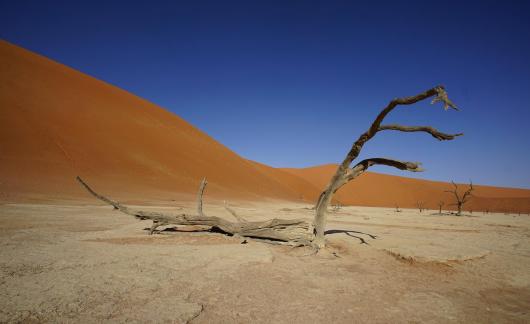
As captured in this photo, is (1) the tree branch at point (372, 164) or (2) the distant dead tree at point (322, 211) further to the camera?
(1) the tree branch at point (372, 164)

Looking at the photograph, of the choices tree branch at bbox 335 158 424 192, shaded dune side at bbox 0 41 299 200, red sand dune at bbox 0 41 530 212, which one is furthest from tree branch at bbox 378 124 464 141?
shaded dune side at bbox 0 41 299 200

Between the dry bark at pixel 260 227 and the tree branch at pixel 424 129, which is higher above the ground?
the tree branch at pixel 424 129

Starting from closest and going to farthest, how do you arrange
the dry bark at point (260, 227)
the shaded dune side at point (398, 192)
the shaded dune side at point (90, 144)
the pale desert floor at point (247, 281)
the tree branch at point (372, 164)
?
the pale desert floor at point (247, 281) < the tree branch at point (372, 164) < the dry bark at point (260, 227) < the shaded dune side at point (90, 144) < the shaded dune side at point (398, 192)

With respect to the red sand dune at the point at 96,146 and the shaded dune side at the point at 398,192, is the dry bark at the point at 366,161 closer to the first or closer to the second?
the red sand dune at the point at 96,146

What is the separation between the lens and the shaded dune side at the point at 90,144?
62.2ft

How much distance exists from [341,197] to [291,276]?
52.7 metres

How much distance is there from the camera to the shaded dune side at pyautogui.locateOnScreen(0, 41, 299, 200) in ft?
62.2

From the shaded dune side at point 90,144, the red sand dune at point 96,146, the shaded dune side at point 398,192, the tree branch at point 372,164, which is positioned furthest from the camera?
the shaded dune side at point 398,192

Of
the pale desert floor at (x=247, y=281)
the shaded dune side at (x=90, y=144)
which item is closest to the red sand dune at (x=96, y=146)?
the shaded dune side at (x=90, y=144)

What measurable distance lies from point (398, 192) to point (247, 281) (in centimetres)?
6438

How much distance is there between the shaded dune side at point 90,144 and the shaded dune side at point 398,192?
76.4 ft

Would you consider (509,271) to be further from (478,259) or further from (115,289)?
(115,289)

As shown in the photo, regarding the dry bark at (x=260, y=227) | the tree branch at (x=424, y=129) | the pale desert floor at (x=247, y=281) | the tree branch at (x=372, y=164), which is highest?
the tree branch at (x=424, y=129)

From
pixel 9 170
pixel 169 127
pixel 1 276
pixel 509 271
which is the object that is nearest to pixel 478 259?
pixel 509 271
